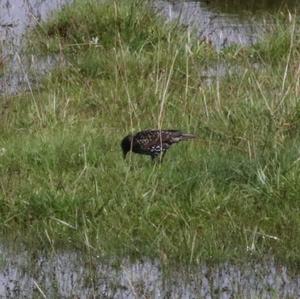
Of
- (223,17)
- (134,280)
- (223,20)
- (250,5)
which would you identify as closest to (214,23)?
(223,20)

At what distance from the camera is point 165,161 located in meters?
7.54

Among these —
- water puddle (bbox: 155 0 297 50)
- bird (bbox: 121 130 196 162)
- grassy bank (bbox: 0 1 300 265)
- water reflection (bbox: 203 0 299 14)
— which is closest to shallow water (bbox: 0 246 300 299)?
grassy bank (bbox: 0 1 300 265)

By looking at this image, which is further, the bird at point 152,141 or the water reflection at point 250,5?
the water reflection at point 250,5

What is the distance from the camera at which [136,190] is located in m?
6.93

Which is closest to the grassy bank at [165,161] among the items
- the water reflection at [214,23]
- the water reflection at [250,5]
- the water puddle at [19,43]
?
the water puddle at [19,43]

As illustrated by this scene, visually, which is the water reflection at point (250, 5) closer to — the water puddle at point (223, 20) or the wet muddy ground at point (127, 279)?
the water puddle at point (223, 20)

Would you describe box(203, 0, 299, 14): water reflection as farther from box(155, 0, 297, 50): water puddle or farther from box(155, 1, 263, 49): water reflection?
box(155, 1, 263, 49): water reflection

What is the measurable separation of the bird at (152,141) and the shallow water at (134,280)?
4.30ft

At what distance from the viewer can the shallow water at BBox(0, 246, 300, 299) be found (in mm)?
5867

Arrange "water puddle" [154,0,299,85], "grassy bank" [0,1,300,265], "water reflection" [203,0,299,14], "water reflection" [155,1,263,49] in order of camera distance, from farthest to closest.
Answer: "water reflection" [203,0,299,14]
"water reflection" [155,1,263,49]
"water puddle" [154,0,299,85]
"grassy bank" [0,1,300,265]

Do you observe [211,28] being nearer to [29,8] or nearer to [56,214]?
[29,8]

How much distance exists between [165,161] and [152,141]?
5.9 inches

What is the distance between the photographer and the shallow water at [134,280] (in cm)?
587

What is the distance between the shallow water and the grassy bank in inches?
5.9
